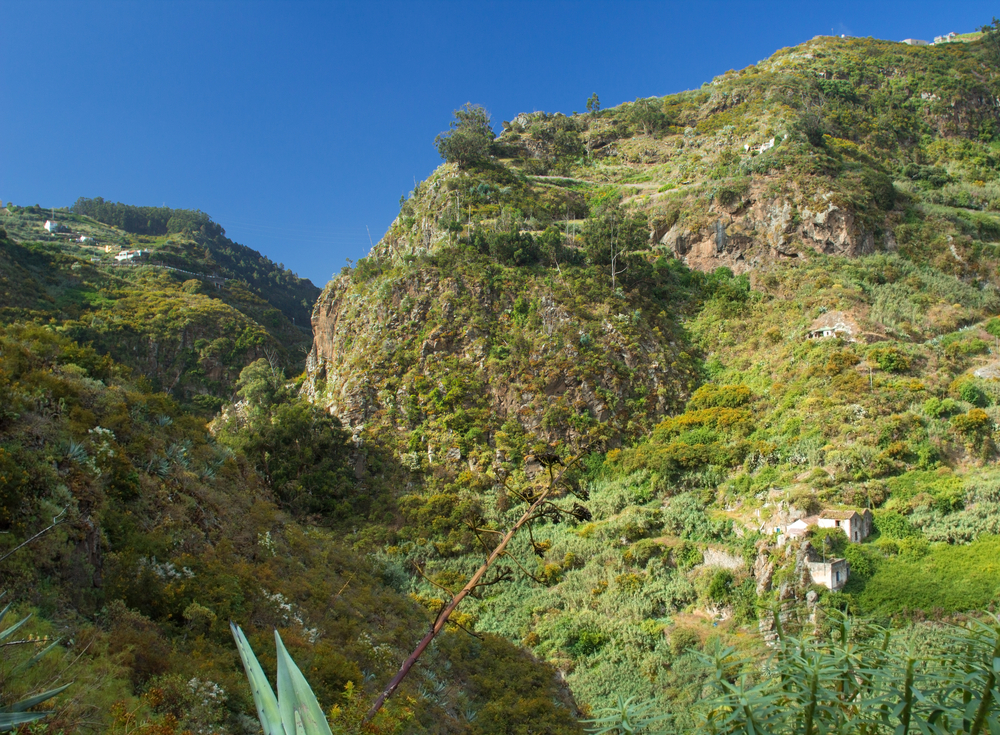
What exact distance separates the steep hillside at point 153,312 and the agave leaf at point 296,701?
139 ft

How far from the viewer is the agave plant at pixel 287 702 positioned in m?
1.25

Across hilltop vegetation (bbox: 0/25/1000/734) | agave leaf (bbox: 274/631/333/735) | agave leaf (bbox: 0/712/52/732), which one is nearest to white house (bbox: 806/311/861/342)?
hilltop vegetation (bbox: 0/25/1000/734)

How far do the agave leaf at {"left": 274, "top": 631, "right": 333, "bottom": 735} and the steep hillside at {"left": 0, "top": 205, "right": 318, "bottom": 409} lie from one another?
42.4 meters

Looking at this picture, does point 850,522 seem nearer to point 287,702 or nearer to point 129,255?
point 287,702

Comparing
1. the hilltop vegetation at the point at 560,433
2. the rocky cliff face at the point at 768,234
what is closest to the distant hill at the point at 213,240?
the hilltop vegetation at the point at 560,433

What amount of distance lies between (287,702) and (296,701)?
21mm

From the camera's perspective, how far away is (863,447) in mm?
16844

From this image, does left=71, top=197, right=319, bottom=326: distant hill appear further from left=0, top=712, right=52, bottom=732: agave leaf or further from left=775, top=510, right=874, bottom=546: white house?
left=0, top=712, right=52, bottom=732: agave leaf

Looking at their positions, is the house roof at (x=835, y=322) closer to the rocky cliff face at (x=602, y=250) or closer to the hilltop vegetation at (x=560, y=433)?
the hilltop vegetation at (x=560, y=433)

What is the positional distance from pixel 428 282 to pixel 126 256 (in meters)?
49.0

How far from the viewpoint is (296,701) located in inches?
52.2

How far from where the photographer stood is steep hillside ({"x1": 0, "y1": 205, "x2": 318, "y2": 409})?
39125mm

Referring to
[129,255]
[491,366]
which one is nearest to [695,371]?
[491,366]

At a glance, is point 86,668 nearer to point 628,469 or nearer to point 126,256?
point 628,469
